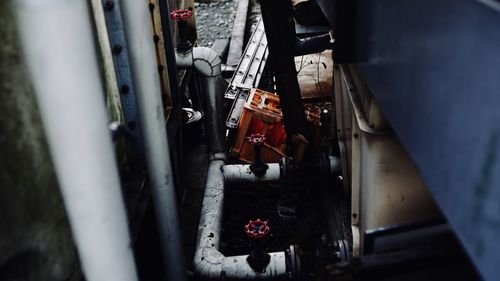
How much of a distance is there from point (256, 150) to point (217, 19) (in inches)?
239

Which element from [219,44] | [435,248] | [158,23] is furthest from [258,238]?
[219,44]

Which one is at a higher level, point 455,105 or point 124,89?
point 455,105

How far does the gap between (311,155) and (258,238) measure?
1671mm

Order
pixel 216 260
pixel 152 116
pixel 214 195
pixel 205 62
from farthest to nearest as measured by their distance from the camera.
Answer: pixel 205 62
pixel 214 195
pixel 216 260
pixel 152 116

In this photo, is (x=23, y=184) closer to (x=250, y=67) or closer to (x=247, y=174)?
(x=247, y=174)

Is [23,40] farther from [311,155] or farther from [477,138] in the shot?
[311,155]

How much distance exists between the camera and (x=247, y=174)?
4.92m

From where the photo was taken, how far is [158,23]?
4008mm

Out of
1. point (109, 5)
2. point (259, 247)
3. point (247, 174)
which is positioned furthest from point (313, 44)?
point (109, 5)

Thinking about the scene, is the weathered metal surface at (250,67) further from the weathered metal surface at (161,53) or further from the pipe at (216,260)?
the pipe at (216,260)

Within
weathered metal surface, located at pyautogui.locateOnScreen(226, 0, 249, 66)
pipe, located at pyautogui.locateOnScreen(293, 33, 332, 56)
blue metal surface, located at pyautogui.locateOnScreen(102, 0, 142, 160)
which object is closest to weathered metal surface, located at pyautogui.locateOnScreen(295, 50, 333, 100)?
weathered metal surface, located at pyautogui.locateOnScreen(226, 0, 249, 66)

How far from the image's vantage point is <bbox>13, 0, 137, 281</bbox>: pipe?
1.48 metres

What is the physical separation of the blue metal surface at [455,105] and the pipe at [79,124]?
3.67 ft

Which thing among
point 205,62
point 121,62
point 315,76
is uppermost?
point 121,62
